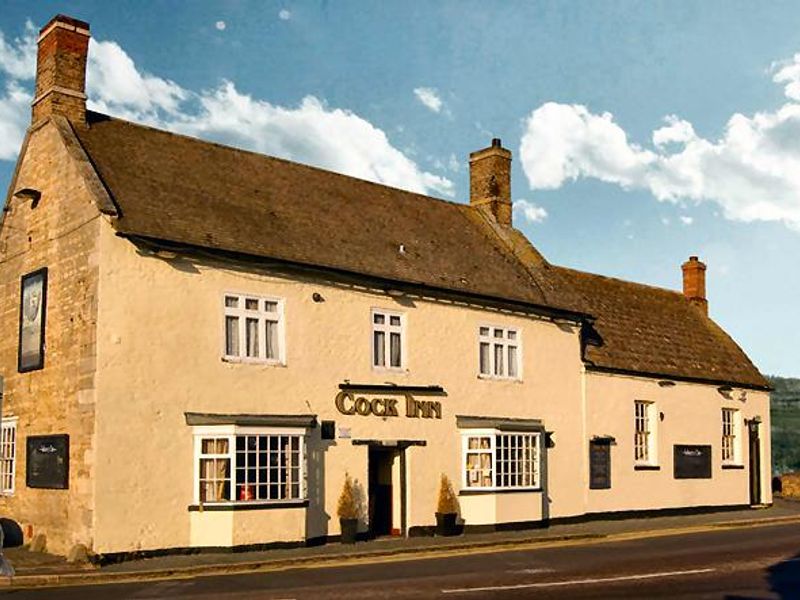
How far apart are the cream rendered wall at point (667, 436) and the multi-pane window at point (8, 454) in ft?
51.7

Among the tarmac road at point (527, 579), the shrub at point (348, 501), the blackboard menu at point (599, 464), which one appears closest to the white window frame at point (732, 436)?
the blackboard menu at point (599, 464)

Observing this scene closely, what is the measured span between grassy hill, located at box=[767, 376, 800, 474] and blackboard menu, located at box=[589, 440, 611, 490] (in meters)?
31.1

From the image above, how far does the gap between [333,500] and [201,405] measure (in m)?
3.95

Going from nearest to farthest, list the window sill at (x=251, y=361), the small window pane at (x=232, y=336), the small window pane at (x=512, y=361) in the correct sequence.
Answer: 1. the window sill at (x=251, y=361)
2. the small window pane at (x=232, y=336)
3. the small window pane at (x=512, y=361)

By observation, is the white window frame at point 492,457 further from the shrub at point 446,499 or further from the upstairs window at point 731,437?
the upstairs window at point 731,437

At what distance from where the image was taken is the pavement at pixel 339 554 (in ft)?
56.6

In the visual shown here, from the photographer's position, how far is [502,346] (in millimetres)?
27281

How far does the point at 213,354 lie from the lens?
68.8ft

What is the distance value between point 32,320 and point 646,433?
18799 millimetres

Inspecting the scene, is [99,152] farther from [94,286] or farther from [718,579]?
[718,579]

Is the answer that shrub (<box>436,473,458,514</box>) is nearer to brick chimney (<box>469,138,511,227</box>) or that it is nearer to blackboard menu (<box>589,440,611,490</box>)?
blackboard menu (<box>589,440,611,490</box>)

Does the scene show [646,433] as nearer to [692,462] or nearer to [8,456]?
[692,462]

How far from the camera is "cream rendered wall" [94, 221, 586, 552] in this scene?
19578mm

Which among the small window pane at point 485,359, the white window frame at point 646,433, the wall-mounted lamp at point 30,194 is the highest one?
the wall-mounted lamp at point 30,194
